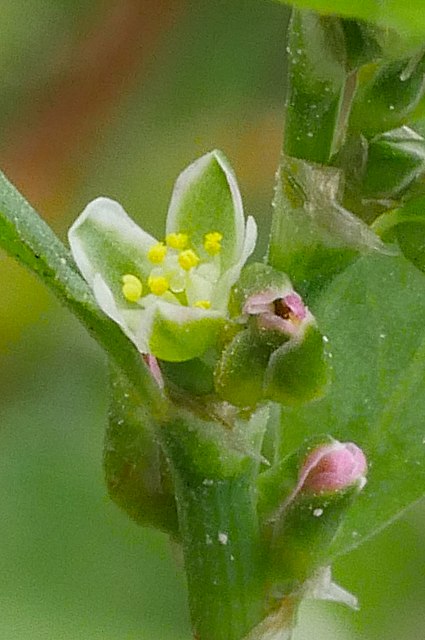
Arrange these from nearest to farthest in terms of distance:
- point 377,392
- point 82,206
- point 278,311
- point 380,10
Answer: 1. point 380,10
2. point 278,311
3. point 377,392
4. point 82,206

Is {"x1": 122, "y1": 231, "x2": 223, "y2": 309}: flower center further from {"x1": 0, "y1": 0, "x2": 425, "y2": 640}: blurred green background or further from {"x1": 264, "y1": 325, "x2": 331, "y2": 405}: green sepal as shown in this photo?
{"x1": 0, "y1": 0, "x2": 425, "y2": 640}: blurred green background

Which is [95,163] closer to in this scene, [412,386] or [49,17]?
[49,17]

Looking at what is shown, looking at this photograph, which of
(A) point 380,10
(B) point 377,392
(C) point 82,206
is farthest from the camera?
(C) point 82,206

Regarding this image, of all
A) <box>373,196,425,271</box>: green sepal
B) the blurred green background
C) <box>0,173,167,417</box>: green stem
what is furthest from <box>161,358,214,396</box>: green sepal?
the blurred green background

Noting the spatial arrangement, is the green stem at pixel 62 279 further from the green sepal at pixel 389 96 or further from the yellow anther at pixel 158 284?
the green sepal at pixel 389 96

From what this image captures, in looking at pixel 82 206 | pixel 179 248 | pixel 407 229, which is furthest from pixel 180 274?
pixel 82 206

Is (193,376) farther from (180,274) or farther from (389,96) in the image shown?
(389,96)

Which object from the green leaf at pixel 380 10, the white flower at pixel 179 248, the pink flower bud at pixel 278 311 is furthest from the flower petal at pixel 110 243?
the green leaf at pixel 380 10
